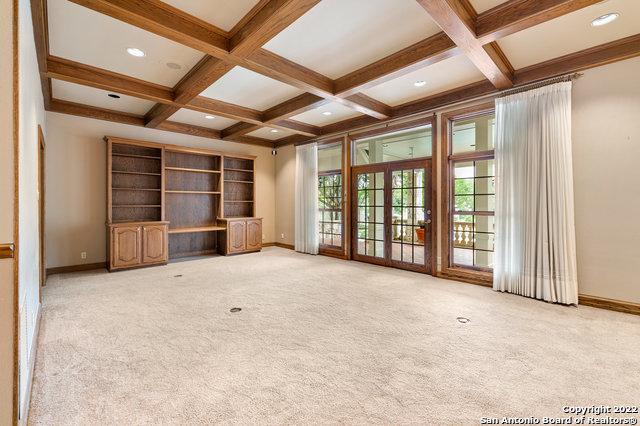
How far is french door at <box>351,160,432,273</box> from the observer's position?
16.3 ft

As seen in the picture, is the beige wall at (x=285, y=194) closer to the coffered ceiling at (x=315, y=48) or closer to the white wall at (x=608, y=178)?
the coffered ceiling at (x=315, y=48)

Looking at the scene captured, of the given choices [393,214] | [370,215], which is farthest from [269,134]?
[393,214]

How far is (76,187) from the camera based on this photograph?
507 centimetres

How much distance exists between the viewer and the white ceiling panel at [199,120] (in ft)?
17.7

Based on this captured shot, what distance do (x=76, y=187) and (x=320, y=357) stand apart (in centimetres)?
550

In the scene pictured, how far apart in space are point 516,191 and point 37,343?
5.48 meters

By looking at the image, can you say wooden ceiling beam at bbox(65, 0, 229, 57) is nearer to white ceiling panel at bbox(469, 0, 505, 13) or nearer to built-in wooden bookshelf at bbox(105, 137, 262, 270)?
white ceiling panel at bbox(469, 0, 505, 13)

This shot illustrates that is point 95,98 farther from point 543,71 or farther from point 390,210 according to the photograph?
point 543,71

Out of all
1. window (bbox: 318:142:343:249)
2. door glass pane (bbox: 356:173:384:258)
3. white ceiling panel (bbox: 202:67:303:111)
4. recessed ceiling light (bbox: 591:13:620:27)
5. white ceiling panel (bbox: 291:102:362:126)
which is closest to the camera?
recessed ceiling light (bbox: 591:13:620:27)

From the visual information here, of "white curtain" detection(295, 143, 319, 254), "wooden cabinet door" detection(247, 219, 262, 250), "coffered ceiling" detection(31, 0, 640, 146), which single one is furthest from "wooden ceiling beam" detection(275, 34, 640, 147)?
"wooden cabinet door" detection(247, 219, 262, 250)

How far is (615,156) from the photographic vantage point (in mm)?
3199

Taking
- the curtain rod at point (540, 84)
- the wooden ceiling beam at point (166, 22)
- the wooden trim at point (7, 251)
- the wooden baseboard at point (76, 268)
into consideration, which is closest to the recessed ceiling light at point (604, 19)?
the curtain rod at point (540, 84)

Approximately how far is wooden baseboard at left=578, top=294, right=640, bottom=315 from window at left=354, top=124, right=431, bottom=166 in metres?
3.17

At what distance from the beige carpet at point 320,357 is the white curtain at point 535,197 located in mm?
333
